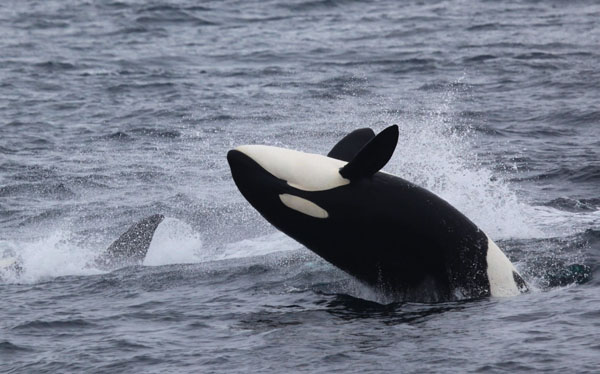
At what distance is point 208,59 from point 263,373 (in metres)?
26.4

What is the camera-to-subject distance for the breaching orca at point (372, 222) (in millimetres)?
12758

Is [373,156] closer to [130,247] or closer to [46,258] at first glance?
[130,247]

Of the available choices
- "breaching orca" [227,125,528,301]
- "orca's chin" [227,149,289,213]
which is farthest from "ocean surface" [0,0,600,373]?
"orca's chin" [227,149,289,213]

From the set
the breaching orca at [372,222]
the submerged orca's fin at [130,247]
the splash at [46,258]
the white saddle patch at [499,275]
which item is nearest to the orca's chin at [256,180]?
the breaching orca at [372,222]

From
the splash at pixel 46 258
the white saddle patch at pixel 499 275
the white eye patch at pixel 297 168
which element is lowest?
the splash at pixel 46 258

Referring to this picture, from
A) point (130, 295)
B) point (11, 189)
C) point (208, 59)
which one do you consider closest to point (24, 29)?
point (208, 59)

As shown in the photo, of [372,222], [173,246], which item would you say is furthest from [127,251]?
[372,222]

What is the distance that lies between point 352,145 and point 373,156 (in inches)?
42.9

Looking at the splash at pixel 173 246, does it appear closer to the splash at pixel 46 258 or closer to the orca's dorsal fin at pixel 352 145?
the splash at pixel 46 258

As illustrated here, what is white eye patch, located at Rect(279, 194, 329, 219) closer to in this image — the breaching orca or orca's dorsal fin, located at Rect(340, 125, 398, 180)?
the breaching orca

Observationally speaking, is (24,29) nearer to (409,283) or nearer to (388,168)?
(388,168)

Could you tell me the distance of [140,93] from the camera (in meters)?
32.1

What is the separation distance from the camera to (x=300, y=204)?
12.7 meters

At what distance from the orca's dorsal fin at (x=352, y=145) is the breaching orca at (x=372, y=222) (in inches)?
7.7
